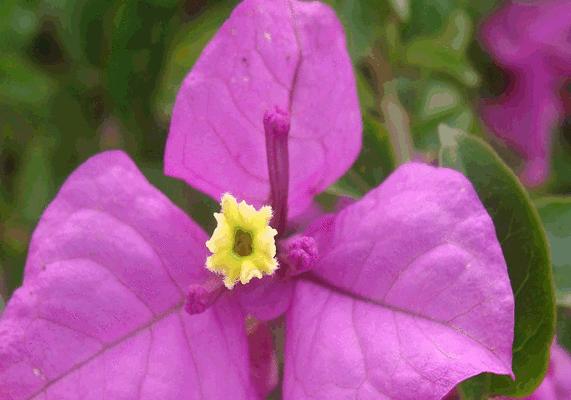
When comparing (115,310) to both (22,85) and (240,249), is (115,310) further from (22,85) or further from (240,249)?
(22,85)

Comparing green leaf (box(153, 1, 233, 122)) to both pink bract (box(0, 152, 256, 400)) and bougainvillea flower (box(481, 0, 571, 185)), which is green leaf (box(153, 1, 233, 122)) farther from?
bougainvillea flower (box(481, 0, 571, 185))

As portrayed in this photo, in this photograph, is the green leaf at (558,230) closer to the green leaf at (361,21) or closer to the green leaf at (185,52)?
the green leaf at (361,21)

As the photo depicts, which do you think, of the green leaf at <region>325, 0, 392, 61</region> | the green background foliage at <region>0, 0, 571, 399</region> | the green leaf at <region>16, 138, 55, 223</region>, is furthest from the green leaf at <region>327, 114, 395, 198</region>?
the green leaf at <region>16, 138, 55, 223</region>

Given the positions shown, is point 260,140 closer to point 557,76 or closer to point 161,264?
point 161,264

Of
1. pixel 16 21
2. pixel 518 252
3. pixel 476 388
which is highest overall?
pixel 16 21

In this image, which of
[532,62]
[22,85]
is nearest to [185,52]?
[22,85]

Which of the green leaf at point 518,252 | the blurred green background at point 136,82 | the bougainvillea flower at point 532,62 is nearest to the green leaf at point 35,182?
the blurred green background at point 136,82

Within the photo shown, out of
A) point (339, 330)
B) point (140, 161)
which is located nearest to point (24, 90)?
point (140, 161)
